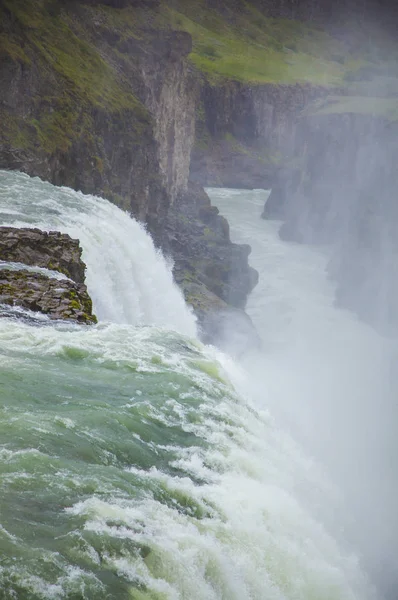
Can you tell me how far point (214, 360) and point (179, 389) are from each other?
288 centimetres

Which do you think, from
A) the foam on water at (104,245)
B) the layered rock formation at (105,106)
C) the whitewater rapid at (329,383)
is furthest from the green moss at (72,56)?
the whitewater rapid at (329,383)

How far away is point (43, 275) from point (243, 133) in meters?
101

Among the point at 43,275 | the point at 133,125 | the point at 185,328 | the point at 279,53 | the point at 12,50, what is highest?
the point at 279,53

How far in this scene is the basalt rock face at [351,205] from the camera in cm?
6569

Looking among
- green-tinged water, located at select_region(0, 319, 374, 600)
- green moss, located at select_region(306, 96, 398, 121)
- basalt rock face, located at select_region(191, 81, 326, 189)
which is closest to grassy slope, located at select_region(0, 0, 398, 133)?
green moss, located at select_region(306, 96, 398, 121)

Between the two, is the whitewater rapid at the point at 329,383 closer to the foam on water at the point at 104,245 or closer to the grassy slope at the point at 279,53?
the foam on water at the point at 104,245

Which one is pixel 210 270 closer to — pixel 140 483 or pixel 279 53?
pixel 140 483

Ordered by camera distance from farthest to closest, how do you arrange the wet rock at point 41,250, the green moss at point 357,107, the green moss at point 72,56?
1. the green moss at point 357,107
2. the green moss at point 72,56
3. the wet rock at point 41,250

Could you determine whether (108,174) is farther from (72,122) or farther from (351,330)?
(351,330)

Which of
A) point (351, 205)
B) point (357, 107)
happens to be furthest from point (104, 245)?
point (357, 107)

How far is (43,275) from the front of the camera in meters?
19.7

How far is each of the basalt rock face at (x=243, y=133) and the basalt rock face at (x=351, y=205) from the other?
11.6 meters

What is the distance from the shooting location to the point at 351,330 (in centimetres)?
6112

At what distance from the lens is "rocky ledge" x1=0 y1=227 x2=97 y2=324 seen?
58.0 feet
